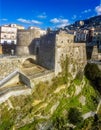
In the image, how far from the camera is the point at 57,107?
24547 mm

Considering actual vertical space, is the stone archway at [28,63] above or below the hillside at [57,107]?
above

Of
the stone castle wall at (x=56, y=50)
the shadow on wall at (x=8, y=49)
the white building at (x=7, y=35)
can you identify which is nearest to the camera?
the stone castle wall at (x=56, y=50)

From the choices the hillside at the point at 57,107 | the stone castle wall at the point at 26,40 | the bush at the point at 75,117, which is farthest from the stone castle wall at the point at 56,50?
the bush at the point at 75,117

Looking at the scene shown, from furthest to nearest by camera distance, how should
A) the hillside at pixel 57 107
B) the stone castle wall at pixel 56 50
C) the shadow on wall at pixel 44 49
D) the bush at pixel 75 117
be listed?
the shadow on wall at pixel 44 49
the stone castle wall at pixel 56 50
the bush at pixel 75 117
the hillside at pixel 57 107

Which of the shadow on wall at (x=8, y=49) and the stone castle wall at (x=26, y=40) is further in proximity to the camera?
the shadow on wall at (x=8, y=49)

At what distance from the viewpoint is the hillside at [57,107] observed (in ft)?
70.0

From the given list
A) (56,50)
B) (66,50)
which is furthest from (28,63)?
(66,50)

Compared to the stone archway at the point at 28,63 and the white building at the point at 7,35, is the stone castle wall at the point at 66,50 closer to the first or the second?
the stone archway at the point at 28,63

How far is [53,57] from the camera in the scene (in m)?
25.9

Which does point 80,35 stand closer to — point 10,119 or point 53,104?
point 53,104

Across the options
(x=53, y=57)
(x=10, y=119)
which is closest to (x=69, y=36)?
(x=53, y=57)

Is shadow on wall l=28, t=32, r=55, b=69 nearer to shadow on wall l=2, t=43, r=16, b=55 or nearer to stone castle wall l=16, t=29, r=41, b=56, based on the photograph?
stone castle wall l=16, t=29, r=41, b=56

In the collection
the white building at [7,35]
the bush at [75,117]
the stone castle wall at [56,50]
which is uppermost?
the white building at [7,35]

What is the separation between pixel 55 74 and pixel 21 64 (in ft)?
12.3
